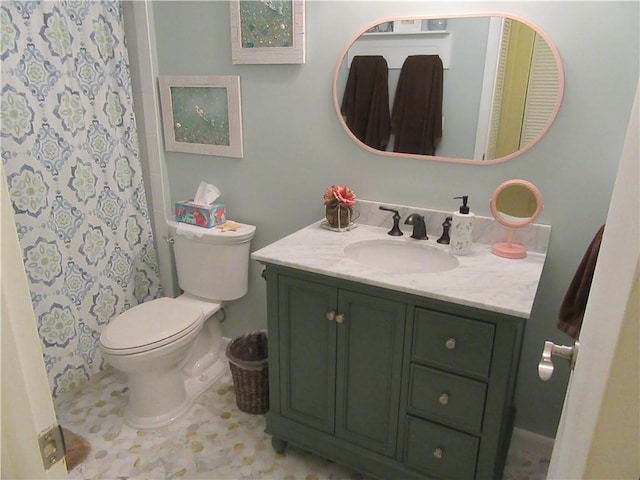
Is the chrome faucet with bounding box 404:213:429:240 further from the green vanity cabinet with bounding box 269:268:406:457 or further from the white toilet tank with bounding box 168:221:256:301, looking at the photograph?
the white toilet tank with bounding box 168:221:256:301

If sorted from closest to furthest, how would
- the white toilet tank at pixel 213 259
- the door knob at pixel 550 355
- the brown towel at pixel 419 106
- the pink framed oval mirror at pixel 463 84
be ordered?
the door knob at pixel 550 355, the pink framed oval mirror at pixel 463 84, the brown towel at pixel 419 106, the white toilet tank at pixel 213 259

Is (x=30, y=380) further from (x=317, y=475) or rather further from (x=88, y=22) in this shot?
(x=88, y=22)

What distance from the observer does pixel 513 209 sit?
5.46ft

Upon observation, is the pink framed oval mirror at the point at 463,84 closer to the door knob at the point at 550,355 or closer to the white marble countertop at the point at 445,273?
the white marble countertop at the point at 445,273

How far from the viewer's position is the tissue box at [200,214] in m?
2.17

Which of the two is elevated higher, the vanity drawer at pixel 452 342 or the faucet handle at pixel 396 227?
the faucet handle at pixel 396 227

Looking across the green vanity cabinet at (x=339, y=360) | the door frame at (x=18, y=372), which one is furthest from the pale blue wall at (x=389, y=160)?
the door frame at (x=18, y=372)

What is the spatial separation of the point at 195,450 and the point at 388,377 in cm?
93

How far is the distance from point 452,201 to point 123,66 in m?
1.69

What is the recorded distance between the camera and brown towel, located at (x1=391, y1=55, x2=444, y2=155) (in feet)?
5.59

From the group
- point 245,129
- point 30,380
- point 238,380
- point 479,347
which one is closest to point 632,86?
point 479,347

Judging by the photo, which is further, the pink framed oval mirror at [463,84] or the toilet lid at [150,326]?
the toilet lid at [150,326]

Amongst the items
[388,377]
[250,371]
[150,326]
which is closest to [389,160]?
[388,377]

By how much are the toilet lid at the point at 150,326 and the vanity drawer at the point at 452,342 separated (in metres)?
1.03
